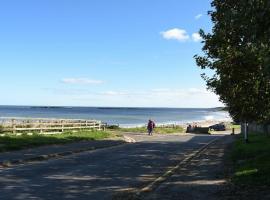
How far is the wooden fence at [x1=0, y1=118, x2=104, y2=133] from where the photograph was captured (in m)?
32.6

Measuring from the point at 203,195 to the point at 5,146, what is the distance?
47.2 feet

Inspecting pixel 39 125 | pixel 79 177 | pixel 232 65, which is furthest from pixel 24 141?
pixel 232 65

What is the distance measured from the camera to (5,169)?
17.3 meters

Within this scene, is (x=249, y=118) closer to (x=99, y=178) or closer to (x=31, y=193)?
(x=99, y=178)

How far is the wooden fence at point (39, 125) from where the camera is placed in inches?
1284

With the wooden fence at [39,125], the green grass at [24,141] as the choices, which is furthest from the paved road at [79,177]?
the wooden fence at [39,125]

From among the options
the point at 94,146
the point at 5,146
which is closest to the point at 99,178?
the point at 5,146

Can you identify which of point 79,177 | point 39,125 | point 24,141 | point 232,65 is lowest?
point 79,177

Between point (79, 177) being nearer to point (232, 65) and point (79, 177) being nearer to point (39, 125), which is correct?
point (232, 65)

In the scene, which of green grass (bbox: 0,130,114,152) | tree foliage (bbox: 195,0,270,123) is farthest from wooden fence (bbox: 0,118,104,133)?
tree foliage (bbox: 195,0,270,123)

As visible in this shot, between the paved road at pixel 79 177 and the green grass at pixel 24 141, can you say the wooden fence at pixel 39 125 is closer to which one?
the green grass at pixel 24 141

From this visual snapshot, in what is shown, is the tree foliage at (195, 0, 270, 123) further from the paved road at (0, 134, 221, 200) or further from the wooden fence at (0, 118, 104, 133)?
the wooden fence at (0, 118, 104, 133)

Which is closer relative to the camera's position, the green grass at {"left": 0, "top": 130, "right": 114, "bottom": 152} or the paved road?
the paved road

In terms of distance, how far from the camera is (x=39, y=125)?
118 feet
